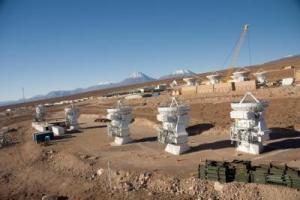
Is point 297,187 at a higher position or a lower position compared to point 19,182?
higher

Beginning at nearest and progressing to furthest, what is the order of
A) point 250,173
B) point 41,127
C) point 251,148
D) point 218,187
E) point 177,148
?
point 250,173, point 218,187, point 251,148, point 177,148, point 41,127

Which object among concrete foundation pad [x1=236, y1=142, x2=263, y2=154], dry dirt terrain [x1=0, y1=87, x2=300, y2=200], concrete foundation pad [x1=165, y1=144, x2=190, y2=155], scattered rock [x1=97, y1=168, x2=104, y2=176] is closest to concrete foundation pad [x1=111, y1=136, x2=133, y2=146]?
dry dirt terrain [x1=0, y1=87, x2=300, y2=200]

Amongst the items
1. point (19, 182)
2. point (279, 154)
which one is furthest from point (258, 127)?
point (19, 182)

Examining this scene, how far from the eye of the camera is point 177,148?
48.9m

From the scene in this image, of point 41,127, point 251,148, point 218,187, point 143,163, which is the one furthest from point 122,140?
point 41,127

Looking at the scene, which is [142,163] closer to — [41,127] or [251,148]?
[251,148]

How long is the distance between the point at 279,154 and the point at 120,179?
19.9 m

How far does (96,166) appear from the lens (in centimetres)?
4809

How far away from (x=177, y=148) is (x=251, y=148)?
10186 mm

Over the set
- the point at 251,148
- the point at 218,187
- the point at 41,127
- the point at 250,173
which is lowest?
the point at 218,187

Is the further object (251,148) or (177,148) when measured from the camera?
(177,148)

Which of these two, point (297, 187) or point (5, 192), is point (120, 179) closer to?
point (5, 192)

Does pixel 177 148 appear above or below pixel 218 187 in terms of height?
above

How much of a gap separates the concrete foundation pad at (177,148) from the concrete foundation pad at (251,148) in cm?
799
